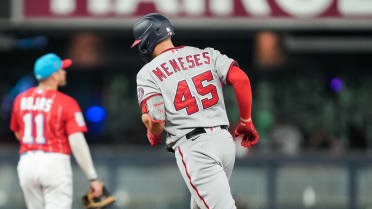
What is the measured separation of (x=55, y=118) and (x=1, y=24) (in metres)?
6.30

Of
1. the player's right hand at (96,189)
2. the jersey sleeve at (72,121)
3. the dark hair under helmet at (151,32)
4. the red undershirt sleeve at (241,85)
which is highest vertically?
the dark hair under helmet at (151,32)

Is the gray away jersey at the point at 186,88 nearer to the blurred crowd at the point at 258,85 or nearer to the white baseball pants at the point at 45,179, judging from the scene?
the white baseball pants at the point at 45,179

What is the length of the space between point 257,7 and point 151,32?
6.81m

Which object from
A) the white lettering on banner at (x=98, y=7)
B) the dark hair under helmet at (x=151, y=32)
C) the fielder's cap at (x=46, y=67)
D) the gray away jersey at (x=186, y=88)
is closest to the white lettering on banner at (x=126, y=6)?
the white lettering on banner at (x=98, y=7)

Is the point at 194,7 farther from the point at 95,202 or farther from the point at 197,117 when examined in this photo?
the point at 197,117

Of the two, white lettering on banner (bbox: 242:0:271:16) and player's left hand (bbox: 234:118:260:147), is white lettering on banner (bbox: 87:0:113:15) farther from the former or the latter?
player's left hand (bbox: 234:118:260:147)

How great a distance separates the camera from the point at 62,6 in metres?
11.5

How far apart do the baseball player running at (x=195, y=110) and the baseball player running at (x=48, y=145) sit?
1356 millimetres

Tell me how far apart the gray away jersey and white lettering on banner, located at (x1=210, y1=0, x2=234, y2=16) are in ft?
22.1

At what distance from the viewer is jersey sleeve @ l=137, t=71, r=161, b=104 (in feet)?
15.2

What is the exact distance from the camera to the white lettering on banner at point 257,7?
1140cm

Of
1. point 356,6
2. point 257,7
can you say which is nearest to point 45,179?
point 257,7

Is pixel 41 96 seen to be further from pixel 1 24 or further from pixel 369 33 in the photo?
pixel 369 33

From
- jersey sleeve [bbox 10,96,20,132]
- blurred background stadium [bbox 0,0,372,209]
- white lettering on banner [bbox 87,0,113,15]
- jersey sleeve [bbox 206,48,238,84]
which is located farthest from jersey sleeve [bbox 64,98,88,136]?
white lettering on banner [bbox 87,0,113,15]
